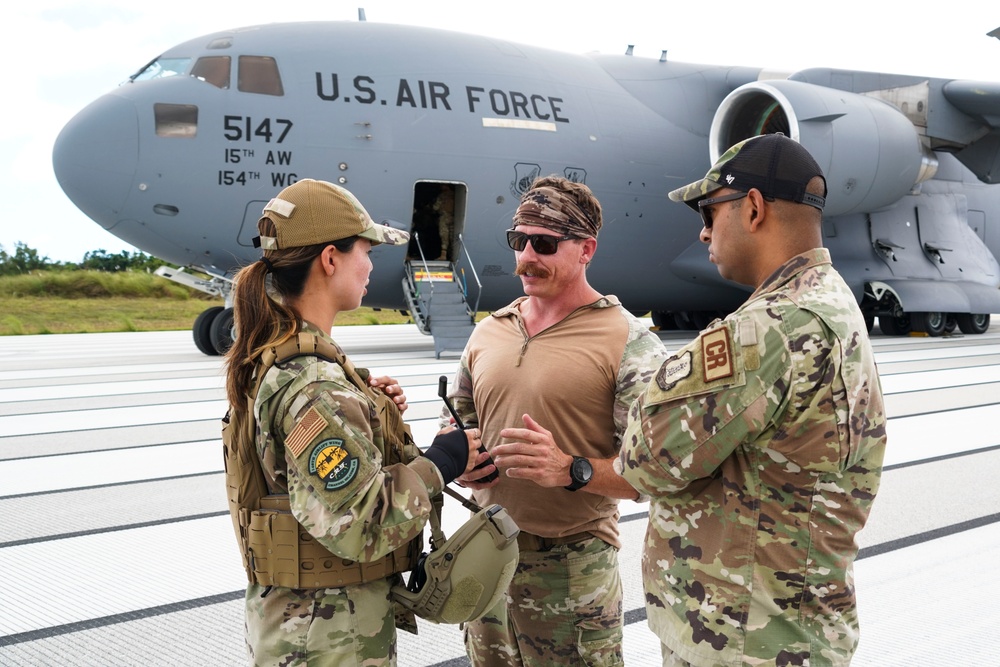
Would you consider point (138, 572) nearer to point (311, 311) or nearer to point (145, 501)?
point (145, 501)

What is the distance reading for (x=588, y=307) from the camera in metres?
2.37

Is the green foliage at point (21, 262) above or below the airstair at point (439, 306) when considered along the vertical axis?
below

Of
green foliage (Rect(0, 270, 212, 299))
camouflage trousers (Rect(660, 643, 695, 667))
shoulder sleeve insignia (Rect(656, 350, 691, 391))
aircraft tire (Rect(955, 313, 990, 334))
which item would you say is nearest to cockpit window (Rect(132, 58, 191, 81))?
shoulder sleeve insignia (Rect(656, 350, 691, 391))

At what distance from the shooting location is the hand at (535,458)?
6.61ft

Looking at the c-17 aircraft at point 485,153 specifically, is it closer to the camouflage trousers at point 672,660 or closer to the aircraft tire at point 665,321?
the aircraft tire at point 665,321

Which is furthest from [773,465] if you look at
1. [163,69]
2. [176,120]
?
[163,69]

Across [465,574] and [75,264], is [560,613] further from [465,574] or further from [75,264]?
[75,264]

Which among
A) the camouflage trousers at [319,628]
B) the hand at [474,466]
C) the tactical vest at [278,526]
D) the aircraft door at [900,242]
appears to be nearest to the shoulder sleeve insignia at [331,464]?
the tactical vest at [278,526]

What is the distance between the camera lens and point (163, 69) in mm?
9531

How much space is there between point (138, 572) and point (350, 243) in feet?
6.87

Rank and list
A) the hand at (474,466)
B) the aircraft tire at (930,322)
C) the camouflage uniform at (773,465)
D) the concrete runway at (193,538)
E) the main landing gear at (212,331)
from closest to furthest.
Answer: the camouflage uniform at (773,465), the hand at (474,466), the concrete runway at (193,538), the main landing gear at (212,331), the aircraft tire at (930,322)

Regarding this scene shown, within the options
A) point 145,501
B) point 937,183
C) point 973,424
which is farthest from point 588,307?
point 937,183

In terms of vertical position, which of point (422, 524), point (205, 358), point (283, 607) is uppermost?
point (422, 524)

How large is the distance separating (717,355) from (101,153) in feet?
28.5
